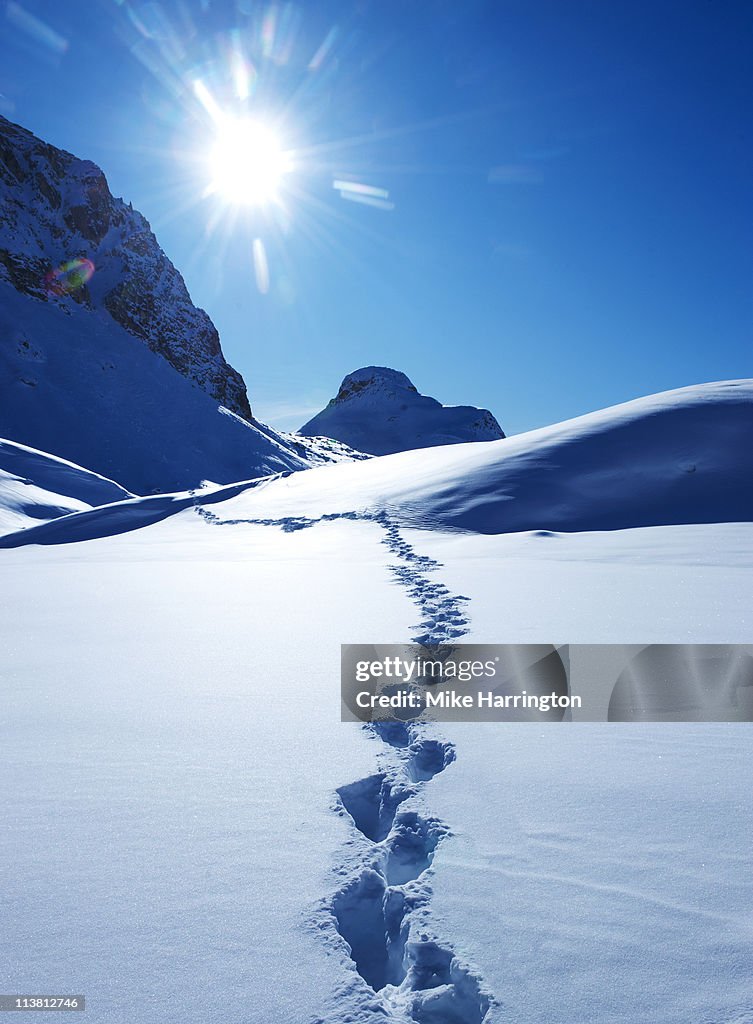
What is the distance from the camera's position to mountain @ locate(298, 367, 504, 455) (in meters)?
159

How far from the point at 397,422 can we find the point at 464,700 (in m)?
169

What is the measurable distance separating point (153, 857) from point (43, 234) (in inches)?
3412

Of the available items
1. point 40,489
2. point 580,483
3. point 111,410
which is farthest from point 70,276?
point 580,483

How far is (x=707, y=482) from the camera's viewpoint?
11867 millimetres

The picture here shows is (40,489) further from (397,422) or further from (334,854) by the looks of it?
(397,422)

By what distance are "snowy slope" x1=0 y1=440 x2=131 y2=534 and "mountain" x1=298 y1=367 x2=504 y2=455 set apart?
12586 cm

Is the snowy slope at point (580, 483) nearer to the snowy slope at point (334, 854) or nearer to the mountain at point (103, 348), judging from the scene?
the snowy slope at point (334, 854)

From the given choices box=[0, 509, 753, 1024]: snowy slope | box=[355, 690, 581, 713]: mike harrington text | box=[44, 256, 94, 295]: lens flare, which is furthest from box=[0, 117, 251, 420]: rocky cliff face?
box=[355, 690, 581, 713]: mike harrington text

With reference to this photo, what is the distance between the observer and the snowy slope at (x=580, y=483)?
11633 millimetres

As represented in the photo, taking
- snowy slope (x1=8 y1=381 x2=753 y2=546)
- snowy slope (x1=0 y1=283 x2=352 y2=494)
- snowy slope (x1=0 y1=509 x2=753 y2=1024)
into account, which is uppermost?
snowy slope (x1=0 y1=283 x2=352 y2=494)

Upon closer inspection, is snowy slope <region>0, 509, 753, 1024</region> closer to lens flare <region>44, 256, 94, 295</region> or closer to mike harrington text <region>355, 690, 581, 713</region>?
mike harrington text <region>355, 690, 581, 713</region>

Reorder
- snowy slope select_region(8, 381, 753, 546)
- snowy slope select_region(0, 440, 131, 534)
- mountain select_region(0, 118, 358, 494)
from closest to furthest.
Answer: snowy slope select_region(8, 381, 753, 546)
snowy slope select_region(0, 440, 131, 534)
mountain select_region(0, 118, 358, 494)

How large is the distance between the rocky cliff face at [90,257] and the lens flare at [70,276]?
0.11m

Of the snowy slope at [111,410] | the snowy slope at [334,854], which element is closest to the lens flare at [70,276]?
the snowy slope at [111,410]
